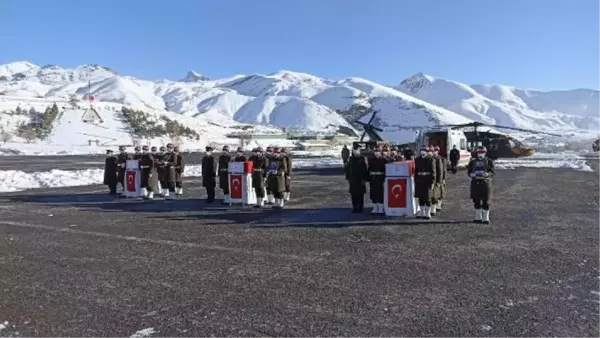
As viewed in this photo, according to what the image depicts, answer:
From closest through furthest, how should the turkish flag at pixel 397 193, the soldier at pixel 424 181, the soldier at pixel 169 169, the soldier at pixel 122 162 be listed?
the soldier at pixel 424 181
the turkish flag at pixel 397 193
the soldier at pixel 169 169
the soldier at pixel 122 162

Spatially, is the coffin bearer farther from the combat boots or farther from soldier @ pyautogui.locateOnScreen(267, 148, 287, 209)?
the combat boots

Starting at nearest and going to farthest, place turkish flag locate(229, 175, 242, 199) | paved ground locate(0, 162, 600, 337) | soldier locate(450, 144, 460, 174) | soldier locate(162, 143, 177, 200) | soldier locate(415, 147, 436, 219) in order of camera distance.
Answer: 1. paved ground locate(0, 162, 600, 337)
2. soldier locate(415, 147, 436, 219)
3. turkish flag locate(229, 175, 242, 199)
4. soldier locate(162, 143, 177, 200)
5. soldier locate(450, 144, 460, 174)

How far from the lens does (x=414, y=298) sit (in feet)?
20.1

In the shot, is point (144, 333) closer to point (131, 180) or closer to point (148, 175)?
point (148, 175)

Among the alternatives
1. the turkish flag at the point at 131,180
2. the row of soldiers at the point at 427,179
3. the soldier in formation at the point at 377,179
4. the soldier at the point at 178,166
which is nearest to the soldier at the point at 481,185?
the row of soldiers at the point at 427,179

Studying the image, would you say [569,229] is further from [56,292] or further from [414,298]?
[56,292]

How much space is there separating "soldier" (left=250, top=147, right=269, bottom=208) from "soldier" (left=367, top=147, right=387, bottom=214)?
2987mm

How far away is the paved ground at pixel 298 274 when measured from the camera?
534 centimetres

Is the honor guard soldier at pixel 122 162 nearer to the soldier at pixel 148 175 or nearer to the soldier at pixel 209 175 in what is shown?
the soldier at pixel 148 175

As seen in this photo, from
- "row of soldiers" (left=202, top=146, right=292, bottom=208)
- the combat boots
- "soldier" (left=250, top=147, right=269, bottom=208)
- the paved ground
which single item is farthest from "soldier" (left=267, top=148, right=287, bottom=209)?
the combat boots

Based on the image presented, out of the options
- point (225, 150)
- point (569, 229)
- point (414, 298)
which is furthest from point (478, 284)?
point (225, 150)

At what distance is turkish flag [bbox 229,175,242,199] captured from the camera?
1480 centimetres

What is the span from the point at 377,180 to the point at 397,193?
2.92ft

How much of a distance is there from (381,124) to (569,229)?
598 feet
